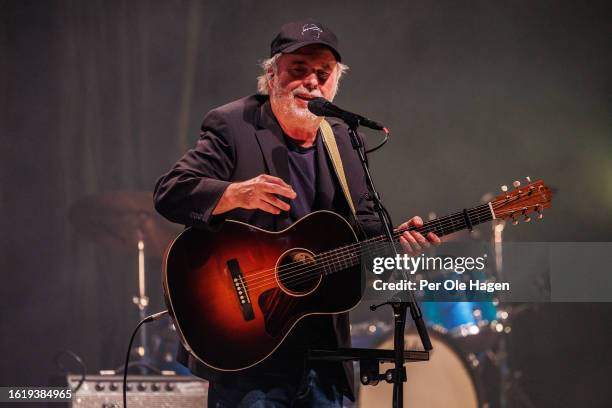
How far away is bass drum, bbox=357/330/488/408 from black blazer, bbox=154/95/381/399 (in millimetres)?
2348

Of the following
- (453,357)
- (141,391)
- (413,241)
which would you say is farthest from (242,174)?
(453,357)

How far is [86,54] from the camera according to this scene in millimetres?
5074

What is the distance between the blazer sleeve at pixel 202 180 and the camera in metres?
2.50

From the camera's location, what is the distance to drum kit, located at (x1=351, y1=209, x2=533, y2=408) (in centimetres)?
497

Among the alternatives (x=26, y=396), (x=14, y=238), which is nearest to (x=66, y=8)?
(x=14, y=238)

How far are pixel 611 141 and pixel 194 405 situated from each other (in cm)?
332

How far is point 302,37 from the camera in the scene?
279 cm

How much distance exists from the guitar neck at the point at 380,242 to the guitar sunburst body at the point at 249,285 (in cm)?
3

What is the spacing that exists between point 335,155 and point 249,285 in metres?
0.64

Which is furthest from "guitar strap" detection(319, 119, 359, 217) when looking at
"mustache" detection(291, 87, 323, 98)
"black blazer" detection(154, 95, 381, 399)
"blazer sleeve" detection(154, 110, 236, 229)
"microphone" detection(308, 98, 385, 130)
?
"blazer sleeve" detection(154, 110, 236, 229)

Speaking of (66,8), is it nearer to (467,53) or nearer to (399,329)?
(467,53)

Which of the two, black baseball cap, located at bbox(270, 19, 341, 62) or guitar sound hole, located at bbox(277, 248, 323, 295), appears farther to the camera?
black baseball cap, located at bbox(270, 19, 341, 62)

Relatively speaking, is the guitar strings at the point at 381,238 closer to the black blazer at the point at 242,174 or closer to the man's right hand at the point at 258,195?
the black blazer at the point at 242,174

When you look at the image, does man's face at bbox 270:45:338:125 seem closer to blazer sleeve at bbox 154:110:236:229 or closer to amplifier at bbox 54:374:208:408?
blazer sleeve at bbox 154:110:236:229
